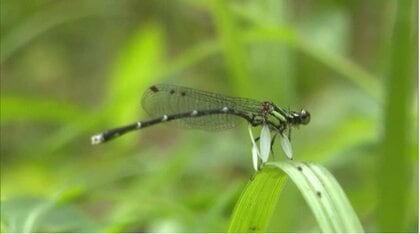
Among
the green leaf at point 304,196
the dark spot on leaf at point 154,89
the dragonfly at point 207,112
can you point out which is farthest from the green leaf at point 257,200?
the dark spot on leaf at point 154,89

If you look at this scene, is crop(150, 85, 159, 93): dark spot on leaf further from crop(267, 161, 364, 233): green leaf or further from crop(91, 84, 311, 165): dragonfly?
crop(267, 161, 364, 233): green leaf

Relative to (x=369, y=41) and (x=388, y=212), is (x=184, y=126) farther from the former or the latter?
(x=369, y=41)

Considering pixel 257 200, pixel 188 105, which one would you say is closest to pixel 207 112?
pixel 188 105

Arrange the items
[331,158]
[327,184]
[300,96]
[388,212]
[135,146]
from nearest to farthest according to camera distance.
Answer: [327,184]
[388,212]
[331,158]
[135,146]
[300,96]

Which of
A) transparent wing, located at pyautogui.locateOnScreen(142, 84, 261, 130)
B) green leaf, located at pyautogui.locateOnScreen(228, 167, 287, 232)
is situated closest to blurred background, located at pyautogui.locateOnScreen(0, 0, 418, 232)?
transparent wing, located at pyautogui.locateOnScreen(142, 84, 261, 130)

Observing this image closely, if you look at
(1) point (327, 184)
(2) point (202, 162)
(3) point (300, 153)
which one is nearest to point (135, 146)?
(2) point (202, 162)

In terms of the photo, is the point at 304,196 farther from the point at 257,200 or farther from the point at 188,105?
the point at 188,105
